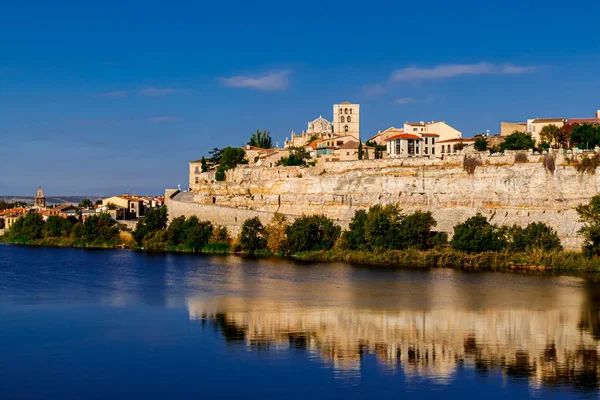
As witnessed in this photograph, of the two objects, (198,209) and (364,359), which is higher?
(198,209)

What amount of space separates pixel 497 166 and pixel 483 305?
39.0 feet

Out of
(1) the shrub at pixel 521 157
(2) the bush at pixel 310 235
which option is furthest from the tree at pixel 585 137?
(2) the bush at pixel 310 235

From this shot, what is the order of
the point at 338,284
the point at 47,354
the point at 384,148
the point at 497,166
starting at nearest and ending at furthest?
the point at 47,354, the point at 338,284, the point at 497,166, the point at 384,148

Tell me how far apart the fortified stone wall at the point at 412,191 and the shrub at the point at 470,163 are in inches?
6.8

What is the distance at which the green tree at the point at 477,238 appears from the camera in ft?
80.8

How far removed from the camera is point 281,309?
53.5 ft

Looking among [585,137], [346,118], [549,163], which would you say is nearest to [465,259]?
[549,163]

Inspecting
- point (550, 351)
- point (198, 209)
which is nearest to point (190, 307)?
point (550, 351)

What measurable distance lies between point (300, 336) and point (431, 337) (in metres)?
2.16

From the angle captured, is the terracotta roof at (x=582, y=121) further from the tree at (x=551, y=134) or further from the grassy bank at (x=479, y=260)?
the grassy bank at (x=479, y=260)

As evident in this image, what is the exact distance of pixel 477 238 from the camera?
24594 millimetres

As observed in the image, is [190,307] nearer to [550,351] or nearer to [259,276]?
[259,276]

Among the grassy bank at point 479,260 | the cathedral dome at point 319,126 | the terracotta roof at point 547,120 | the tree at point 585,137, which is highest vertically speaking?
the cathedral dome at point 319,126

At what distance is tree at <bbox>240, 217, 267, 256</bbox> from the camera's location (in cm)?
2952
